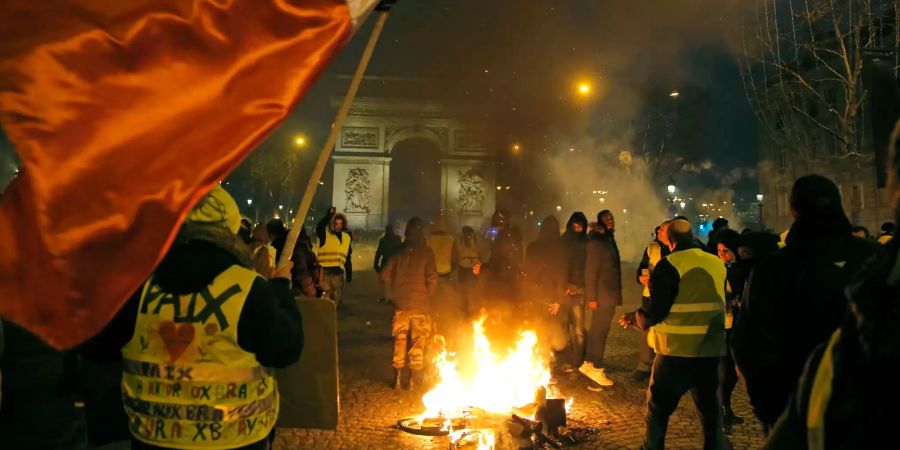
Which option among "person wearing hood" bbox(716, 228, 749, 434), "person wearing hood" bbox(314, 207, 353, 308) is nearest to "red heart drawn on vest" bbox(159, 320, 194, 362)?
"person wearing hood" bbox(716, 228, 749, 434)

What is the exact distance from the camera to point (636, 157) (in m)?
36.8

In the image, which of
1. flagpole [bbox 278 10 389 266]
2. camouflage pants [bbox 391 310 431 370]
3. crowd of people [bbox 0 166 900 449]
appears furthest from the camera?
camouflage pants [bbox 391 310 431 370]

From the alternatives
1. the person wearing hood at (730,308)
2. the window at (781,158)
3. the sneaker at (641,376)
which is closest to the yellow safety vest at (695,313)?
the person wearing hood at (730,308)

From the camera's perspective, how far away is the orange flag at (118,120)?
6.46 feet

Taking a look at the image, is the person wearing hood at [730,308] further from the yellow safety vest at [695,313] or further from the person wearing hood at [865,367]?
the person wearing hood at [865,367]

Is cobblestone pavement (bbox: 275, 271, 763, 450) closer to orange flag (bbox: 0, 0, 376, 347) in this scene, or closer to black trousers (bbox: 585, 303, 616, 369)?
black trousers (bbox: 585, 303, 616, 369)

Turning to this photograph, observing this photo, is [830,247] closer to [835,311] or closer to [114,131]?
[835,311]

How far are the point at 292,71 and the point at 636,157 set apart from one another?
1450 inches

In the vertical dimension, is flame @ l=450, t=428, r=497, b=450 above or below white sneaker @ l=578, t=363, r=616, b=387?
below

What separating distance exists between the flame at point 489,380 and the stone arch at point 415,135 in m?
34.2

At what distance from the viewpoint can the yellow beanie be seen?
2.30m

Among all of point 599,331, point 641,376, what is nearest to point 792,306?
point 641,376

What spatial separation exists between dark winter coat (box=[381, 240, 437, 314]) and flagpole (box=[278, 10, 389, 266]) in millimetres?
4165

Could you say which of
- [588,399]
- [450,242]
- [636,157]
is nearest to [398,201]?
[636,157]
